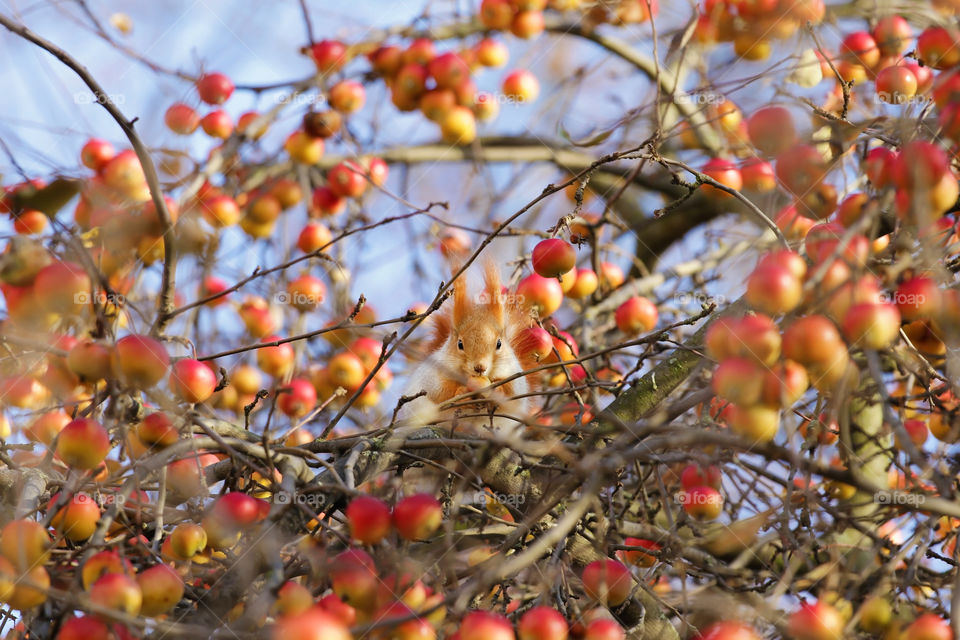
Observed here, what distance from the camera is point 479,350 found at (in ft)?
10.4

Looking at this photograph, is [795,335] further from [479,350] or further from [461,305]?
[461,305]

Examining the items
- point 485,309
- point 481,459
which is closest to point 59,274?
point 481,459

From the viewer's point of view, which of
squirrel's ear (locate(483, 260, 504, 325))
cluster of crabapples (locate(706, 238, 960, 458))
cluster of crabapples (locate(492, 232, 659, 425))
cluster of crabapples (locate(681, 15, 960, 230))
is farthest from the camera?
squirrel's ear (locate(483, 260, 504, 325))

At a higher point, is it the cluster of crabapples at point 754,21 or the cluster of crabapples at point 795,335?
the cluster of crabapples at point 754,21

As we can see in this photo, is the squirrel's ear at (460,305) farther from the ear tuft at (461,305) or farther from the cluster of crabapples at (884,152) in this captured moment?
the cluster of crabapples at (884,152)

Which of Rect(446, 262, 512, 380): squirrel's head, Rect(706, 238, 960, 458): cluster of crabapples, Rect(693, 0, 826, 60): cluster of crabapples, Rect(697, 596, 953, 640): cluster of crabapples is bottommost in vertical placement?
Rect(697, 596, 953, 640): cluster of crabapples

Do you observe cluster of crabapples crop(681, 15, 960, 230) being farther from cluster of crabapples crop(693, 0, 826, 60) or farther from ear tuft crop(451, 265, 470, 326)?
ear tuft crop(451, 265, 470, 326)

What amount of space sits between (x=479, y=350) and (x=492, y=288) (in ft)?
0.81

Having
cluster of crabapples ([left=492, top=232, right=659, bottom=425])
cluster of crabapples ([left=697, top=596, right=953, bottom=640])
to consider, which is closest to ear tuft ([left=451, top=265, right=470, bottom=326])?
cluster of crabapples ([left=492, top=232, right=659, bottom=425])

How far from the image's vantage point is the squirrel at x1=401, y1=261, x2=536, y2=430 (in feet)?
10.1

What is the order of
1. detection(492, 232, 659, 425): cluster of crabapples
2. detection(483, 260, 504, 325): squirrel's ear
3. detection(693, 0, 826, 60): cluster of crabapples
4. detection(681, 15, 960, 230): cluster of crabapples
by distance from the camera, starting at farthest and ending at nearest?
detection(483, 260, 504, 325): squirrel's ear
detection(693, 0, 826, 60): cluster of crabapples
detection(492, 232, 659, 425): cluster of crabapples
detection(681, 15, 960, 230): cluster of crabapples

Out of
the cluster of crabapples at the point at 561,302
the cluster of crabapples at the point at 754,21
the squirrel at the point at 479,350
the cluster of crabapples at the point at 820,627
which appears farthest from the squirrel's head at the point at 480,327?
the cluster of crabapples at the point at 820,627

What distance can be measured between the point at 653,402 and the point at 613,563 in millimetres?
603

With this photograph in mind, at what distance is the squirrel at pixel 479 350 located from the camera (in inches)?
121
